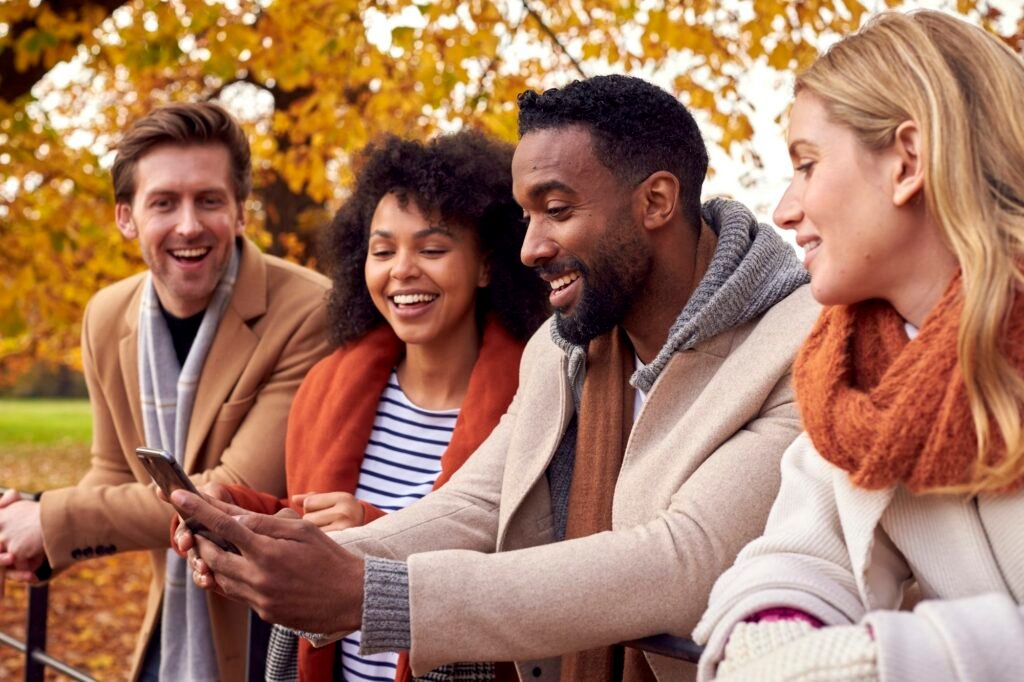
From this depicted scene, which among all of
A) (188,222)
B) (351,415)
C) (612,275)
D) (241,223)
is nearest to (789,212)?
(612,275)

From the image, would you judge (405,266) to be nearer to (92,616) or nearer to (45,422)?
(92,616)

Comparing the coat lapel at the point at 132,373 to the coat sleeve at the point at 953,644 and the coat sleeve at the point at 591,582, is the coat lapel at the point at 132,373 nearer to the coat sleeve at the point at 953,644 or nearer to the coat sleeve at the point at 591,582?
the coat sleeve at the point at 591,582

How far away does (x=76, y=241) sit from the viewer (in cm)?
665

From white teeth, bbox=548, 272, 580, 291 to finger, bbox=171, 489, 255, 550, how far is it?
35.7 inches

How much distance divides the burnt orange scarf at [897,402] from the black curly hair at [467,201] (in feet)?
5.13

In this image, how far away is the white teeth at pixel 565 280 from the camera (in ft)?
8.58

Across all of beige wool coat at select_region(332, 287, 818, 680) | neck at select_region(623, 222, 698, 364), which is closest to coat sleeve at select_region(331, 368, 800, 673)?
beige wool coat at select_region(332, 287, 818, 680)

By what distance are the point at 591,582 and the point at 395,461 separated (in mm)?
1197

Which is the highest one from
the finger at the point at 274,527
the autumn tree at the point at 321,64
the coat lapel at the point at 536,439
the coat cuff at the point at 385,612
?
the autumn tree at the point at 321,64

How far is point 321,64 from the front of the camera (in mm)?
6281

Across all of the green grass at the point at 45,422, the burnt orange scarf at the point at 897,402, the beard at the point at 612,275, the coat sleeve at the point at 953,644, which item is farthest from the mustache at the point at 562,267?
the green grass at the point at 45,422

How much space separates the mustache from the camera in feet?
8.50

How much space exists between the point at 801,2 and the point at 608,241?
10.1 feet

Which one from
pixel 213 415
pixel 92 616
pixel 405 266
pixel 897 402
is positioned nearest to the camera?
pixel 897 402
